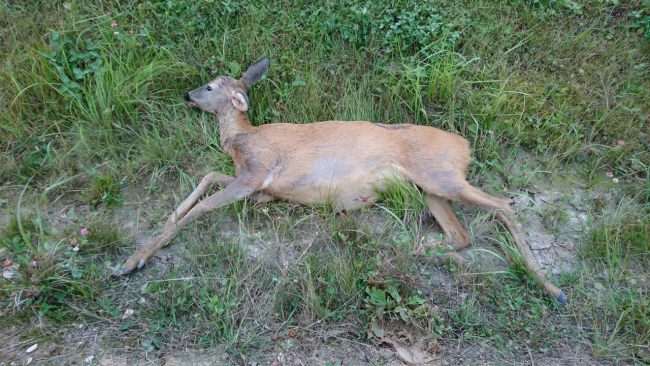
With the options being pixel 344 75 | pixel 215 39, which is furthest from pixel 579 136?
pixel 215 39

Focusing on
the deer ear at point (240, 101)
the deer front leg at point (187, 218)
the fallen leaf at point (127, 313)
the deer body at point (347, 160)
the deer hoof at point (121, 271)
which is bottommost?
the fallen leaf at point (127, 313)

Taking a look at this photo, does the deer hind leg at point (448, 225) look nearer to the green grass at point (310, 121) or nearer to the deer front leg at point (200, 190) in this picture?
the green grass at point (310, 121)

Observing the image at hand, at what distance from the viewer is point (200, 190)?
3.86 meters

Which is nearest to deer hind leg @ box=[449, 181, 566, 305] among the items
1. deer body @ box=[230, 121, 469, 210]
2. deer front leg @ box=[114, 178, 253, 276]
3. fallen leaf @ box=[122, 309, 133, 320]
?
deer body @ box=[230, 121, 469, 210]

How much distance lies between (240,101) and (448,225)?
83.1 inches

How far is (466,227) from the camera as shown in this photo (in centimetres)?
379

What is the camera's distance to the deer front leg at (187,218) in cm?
334

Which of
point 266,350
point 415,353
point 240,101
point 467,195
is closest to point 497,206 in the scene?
point 467,195

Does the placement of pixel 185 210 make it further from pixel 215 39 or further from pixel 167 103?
pixel 215 39

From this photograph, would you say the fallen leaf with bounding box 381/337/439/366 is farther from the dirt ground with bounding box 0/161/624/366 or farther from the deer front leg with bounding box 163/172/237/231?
the deer front leg with bounding box 163/172/237/231

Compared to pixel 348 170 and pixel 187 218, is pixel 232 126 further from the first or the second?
pixel 348 170

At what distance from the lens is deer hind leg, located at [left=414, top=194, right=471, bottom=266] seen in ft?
12.0

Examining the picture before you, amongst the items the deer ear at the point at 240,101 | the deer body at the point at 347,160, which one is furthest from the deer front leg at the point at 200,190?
the deer ear at the point at 240,101

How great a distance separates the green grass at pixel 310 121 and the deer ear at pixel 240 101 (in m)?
0.31
